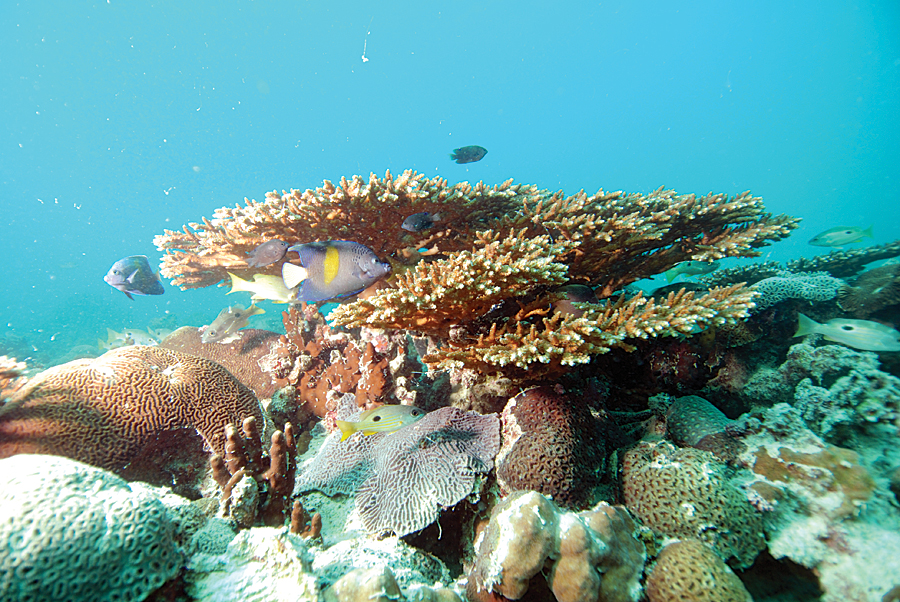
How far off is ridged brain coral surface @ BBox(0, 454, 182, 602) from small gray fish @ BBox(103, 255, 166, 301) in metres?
3.80

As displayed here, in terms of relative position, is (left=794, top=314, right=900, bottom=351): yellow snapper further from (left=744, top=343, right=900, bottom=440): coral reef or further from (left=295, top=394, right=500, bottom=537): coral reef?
(left=295, top=394, right=500, bottom=537): coral reef

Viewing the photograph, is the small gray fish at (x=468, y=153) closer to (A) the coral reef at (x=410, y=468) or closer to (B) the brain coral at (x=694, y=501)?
(A) the coral reef at (x=410, y=468)

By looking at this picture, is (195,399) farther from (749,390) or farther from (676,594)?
(749,390)

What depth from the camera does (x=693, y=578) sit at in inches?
71.8

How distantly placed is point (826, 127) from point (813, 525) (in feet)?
493

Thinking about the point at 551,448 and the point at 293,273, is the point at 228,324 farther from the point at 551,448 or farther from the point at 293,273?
the point at 551,448

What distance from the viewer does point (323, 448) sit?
333 cm

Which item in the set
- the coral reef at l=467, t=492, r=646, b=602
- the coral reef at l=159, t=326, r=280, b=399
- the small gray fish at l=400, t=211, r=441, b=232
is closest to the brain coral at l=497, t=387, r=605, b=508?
the coral reef at l=467, t=492, r=646, b=602

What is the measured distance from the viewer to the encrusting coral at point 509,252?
2730 millimetres

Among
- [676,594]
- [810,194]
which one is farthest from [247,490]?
[810,194]

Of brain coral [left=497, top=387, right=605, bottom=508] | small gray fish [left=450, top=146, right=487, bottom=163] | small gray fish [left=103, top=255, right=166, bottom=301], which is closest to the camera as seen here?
brain coral [left=497, top=387, right=605, bottom=508]

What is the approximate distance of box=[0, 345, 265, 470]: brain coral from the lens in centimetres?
260

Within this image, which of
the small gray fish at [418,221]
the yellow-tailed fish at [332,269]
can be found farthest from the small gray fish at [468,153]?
the yellow-tailed fish at [332,269]

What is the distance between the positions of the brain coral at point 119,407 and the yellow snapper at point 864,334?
5920mm
